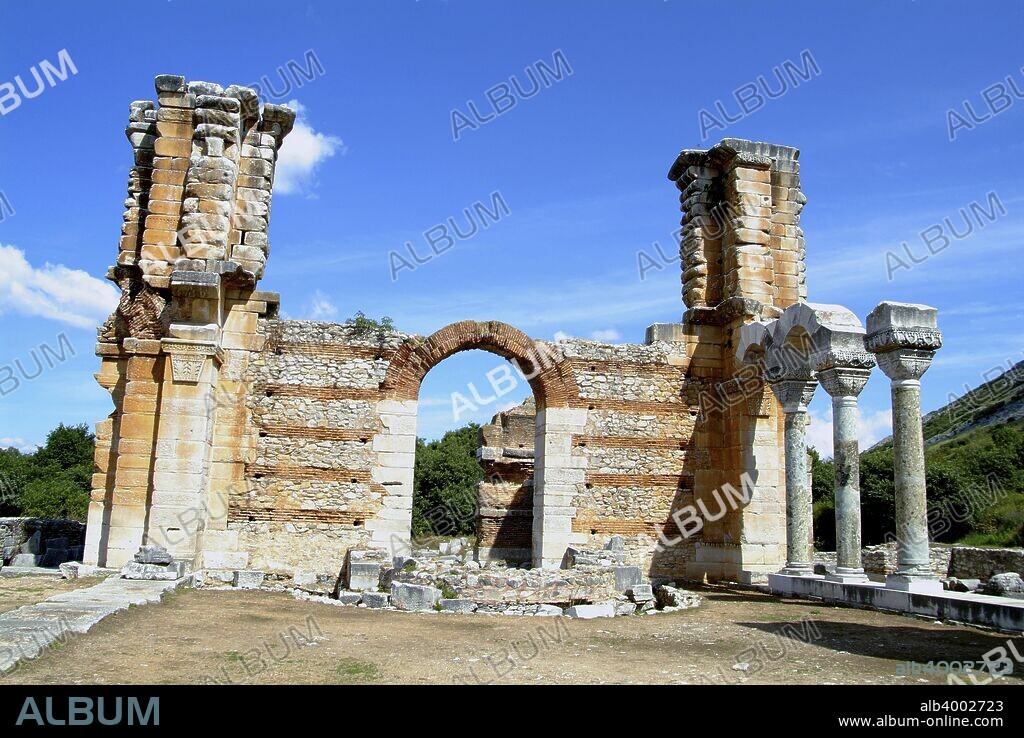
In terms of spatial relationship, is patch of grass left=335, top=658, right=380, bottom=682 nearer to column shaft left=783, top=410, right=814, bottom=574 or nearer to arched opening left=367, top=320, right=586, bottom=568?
arched opening left=367, top=320, right=586, bottom=568

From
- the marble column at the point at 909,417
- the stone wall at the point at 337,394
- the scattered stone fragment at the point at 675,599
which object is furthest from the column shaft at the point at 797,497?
the marble column at the point at 909,417

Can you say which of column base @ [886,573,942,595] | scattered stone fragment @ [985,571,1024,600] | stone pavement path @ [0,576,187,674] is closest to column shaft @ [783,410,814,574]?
scattered stone fragment @ [985,571,1024,600]

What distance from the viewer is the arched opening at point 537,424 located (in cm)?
1391

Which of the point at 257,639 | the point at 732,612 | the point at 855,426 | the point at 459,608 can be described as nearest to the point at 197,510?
the point at 459,608

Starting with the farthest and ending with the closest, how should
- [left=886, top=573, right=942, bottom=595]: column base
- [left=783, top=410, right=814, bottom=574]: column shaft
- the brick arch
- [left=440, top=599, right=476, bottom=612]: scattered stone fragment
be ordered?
the brick arch, [left=783, top=410, right=814, bottom=574]: column shaft, [left=440, top=599, right=476, bottom=612]: scattered stone fragment, [left=886, top=573, right=942, bottom=595]: column base

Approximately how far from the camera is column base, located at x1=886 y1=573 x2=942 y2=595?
9.82 m

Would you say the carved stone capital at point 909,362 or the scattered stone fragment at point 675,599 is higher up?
the carved stone capital at point 909,362

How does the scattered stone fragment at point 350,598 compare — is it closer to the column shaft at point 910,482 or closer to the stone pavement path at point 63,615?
the stone pavement path at point 63,615

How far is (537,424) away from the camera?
15117mm

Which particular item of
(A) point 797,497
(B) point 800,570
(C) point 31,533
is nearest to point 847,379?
(A) point 797,497

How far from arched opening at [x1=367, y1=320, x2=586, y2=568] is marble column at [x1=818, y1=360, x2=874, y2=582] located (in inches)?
177

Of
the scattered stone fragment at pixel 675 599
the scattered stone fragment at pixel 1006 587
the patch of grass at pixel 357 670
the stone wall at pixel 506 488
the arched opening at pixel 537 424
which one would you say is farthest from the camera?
the stone wall at pixel 506 488

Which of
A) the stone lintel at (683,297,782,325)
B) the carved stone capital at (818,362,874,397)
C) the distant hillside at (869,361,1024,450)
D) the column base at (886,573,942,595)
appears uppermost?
the distant hillside at (869,361,1024,450)

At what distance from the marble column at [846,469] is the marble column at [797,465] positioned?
43.0 inches
